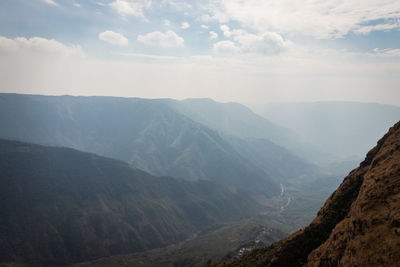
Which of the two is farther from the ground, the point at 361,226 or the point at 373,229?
the point at 373,229

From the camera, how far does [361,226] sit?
3981 centimetres

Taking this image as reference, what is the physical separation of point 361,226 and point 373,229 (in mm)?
2094

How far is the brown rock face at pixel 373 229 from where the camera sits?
34344 millimetres

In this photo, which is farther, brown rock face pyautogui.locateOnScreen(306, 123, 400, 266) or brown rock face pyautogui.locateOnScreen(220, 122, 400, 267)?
brown rock face pyautogui.locateOnScreen(220, 122, 400, 267)

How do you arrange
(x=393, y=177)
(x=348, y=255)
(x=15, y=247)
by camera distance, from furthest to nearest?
(x=15, y=247), (x=393, y=177), (x=348, y=255)

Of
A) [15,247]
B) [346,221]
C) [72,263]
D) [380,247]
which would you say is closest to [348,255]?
[380,247]

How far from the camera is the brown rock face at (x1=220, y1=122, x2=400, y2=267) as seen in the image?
35344 millimetres

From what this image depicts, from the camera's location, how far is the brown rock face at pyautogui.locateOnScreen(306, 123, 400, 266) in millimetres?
34344

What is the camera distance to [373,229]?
37.8 meters

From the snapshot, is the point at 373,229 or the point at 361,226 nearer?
the point at 373,229

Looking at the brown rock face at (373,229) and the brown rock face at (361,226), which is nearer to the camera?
the brown rock face at (373,229)

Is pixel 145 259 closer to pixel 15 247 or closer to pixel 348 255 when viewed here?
pixel 15 247

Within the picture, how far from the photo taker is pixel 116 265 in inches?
7077

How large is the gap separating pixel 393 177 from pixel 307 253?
19831mm
